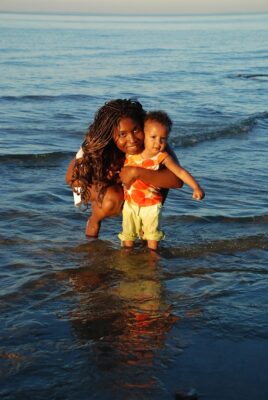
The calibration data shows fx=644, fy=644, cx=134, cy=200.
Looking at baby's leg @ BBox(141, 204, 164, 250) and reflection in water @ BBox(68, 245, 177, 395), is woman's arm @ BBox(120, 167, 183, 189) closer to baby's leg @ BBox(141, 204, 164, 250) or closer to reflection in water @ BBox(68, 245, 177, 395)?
baby's leg @ BBox(141, 204, 164, 250)

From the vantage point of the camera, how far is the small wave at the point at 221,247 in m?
5.11

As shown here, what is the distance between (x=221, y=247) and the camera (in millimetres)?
5277

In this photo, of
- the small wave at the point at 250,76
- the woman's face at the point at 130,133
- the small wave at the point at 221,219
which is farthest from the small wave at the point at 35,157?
the small wave at the point at 250,76

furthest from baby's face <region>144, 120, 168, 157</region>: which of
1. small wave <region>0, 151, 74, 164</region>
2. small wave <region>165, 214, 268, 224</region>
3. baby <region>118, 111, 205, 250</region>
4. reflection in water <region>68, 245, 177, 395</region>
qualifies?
small wave <region>0, 151, 74, 164</region>

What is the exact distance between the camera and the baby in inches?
176

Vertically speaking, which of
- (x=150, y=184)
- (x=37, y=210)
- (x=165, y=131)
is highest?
(x=165, y=131)

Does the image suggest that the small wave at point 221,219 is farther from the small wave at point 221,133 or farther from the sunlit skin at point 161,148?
the small wave at point 221,133

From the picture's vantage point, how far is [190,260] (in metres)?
4.96

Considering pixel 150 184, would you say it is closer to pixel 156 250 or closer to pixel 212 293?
pixel 156 250

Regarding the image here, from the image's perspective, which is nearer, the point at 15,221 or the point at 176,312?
the point at 176,312

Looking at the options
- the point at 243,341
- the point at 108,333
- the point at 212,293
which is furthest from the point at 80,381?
the point at 212,293

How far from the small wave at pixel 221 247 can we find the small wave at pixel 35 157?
11.8ft

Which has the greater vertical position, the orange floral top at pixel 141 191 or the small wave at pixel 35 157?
the orange floral top at pixel 141 191

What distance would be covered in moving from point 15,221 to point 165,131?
2.00 metres
